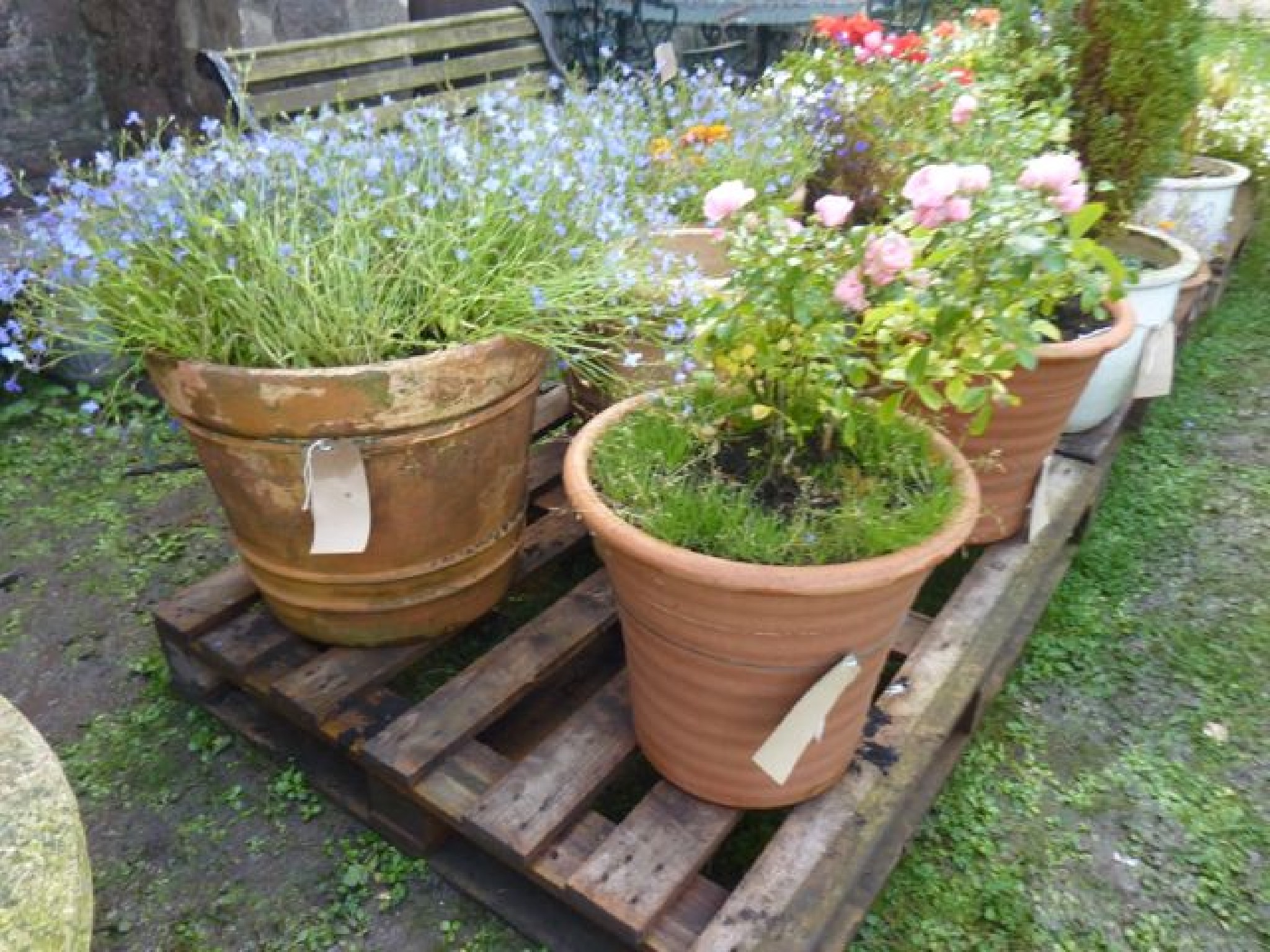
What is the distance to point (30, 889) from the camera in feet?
2.82

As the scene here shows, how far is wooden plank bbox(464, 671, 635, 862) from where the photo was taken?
162 centimetres

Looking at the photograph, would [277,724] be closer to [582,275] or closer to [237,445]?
[237,445]

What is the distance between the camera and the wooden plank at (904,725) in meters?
1.52

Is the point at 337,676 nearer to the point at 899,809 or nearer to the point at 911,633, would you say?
the point at 899,809

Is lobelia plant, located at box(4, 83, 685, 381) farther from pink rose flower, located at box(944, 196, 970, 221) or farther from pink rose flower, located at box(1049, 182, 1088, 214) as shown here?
pink rose flower, located at box(1049, 182, 1088, 214)

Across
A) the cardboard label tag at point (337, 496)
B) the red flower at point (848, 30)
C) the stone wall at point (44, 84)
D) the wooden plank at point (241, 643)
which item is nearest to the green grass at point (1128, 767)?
the cardboard label tag at point (337, 496)

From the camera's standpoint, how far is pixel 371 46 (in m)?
3.15

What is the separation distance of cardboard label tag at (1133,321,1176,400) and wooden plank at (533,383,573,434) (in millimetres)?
1605

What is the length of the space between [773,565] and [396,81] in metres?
2.47

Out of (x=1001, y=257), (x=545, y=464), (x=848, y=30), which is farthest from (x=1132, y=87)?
(x=545, y=464)

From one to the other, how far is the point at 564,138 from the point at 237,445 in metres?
0.99

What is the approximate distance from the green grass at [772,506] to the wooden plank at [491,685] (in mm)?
492

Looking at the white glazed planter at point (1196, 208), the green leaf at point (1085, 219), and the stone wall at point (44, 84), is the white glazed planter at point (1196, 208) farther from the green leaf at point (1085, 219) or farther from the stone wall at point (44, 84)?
→ the stone wall at point (44, 84)

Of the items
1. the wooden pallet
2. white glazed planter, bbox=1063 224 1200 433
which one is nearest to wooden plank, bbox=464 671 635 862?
the wooden pallet
